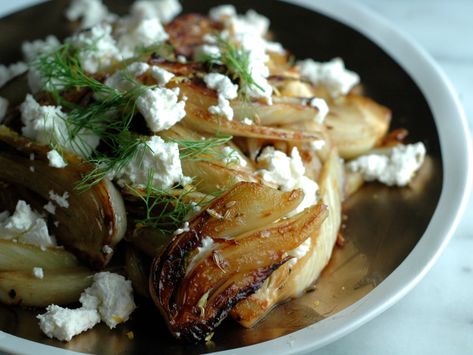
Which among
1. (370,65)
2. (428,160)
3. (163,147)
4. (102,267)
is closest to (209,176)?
(163,147)

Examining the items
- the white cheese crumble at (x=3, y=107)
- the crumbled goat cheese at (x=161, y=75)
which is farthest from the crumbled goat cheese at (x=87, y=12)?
the crumbled goat cheese at (x=161, y=75)

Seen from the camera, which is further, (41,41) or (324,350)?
(41,41)

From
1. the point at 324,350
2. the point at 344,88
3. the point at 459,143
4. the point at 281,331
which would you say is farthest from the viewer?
the point at 344,88

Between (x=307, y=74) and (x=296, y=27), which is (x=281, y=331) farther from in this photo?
(x=296, y=27)

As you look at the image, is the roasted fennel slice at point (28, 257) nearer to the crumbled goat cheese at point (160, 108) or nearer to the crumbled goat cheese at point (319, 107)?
the crumbled goat cheese at point (160, 108)

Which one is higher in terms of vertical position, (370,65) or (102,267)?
(370,65)

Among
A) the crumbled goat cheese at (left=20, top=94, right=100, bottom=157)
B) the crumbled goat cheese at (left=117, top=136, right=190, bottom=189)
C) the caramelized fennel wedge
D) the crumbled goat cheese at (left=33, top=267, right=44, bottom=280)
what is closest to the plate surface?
the crumbled goat cheese at (left=33, top=267, right=44, bottom=280)

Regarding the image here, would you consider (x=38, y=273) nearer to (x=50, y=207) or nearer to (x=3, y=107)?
(x=50, y=207)
